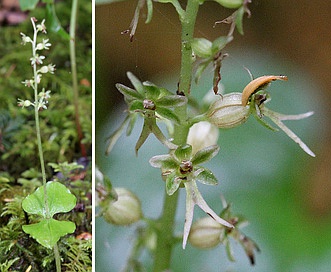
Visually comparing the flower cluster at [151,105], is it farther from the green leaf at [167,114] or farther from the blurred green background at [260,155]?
the blurred green background at [260,155]

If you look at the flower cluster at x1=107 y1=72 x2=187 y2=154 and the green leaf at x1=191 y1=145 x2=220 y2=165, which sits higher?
the flower cluster at x1=107 y1=72 x2=187 y2=154

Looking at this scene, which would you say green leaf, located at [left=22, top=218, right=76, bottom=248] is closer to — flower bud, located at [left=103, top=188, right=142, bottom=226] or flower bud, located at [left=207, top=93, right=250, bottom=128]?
flower bud, located at [left=103, top=188, right=142, bottom=226]

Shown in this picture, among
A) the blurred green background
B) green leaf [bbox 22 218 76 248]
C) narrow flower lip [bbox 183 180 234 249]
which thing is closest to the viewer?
narrow flower lip [bbox 183 180 234 249]

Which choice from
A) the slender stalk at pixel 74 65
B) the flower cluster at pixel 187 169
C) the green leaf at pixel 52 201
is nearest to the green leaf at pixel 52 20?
the slender stalk at pixel 74 65

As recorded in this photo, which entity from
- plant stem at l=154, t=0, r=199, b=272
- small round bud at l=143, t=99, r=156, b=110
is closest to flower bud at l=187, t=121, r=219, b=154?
plant stem at l=154, t=0, r=199, b=272

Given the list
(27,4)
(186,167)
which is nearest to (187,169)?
(186,167)

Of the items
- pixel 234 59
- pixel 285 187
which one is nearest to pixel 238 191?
pixel 285 187

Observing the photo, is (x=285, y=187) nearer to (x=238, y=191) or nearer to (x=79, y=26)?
(x=238, y=191)
